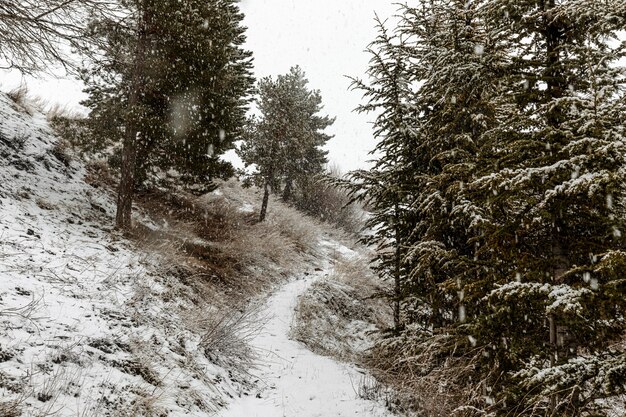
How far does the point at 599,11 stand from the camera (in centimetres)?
401

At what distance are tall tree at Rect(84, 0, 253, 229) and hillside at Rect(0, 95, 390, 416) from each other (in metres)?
1.53

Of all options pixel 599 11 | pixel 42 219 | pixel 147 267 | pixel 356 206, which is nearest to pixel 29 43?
pixel 42 219

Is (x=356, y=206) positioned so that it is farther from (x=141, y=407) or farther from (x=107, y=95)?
(x=141, y=407)

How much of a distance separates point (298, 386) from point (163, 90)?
8169mm

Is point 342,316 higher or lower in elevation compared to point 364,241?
lower

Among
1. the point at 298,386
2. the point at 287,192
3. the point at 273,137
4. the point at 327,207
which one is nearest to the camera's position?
the point at 298,386

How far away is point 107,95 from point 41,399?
28.0 feet

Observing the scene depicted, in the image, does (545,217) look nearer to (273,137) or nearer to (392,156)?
(392,156)

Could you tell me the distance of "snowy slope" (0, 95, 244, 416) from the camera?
13.1 feet

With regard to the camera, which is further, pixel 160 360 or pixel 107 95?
pixel 107 95

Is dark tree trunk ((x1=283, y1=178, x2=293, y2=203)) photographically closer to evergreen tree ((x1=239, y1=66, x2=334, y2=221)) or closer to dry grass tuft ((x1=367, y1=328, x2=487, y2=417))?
Result: evergreen tree ((x1=239, y1=66, x2=334, y2=221))

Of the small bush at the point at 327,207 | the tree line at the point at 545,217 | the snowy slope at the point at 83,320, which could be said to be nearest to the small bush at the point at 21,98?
the snowy slope at the point at 83,320

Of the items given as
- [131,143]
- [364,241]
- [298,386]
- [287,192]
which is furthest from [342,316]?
[287,192]

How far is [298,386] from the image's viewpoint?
6.56 m
